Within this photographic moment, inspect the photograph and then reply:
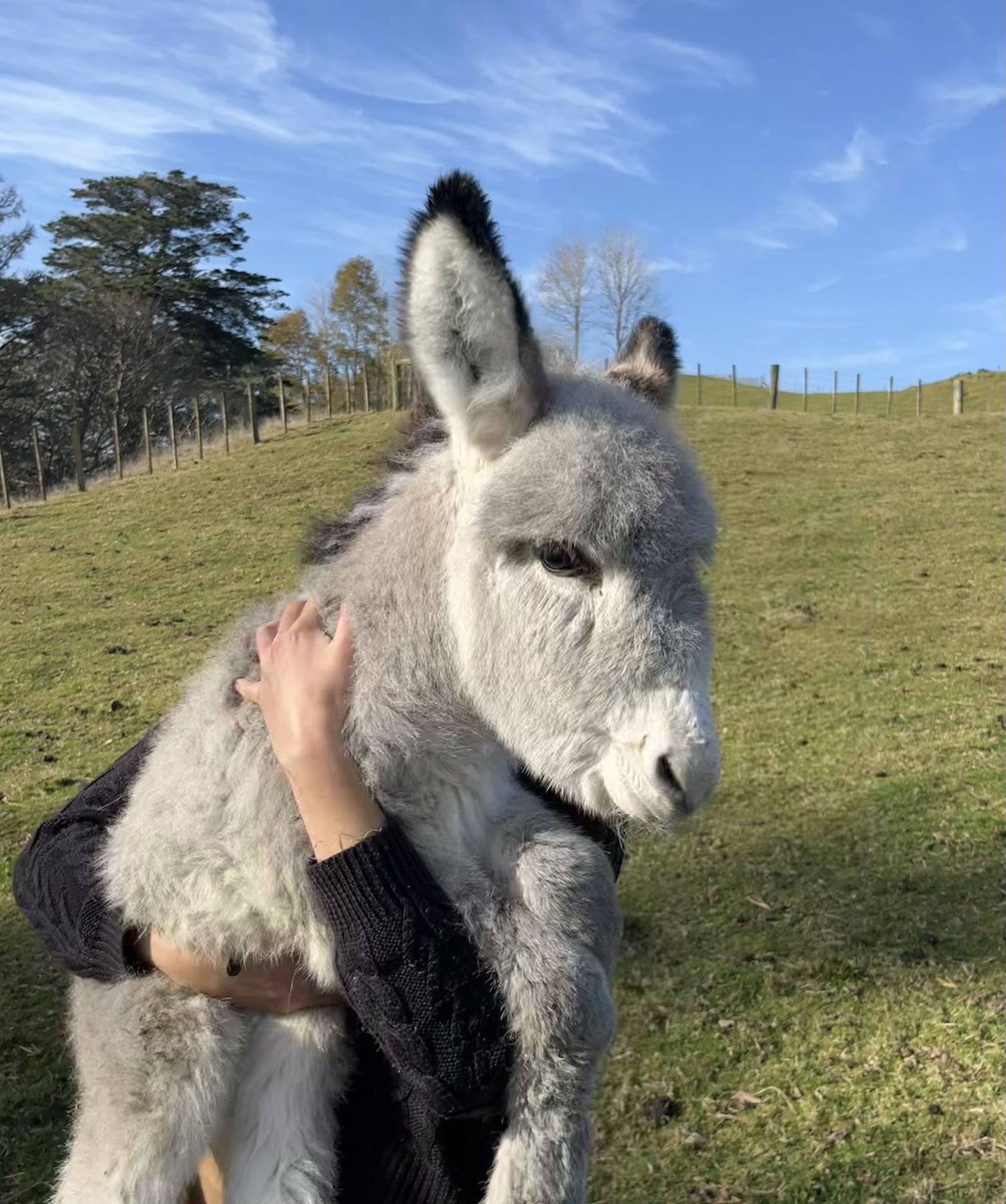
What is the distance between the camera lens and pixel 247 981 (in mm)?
1798

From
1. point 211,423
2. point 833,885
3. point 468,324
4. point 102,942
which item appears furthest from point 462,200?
point 211,423

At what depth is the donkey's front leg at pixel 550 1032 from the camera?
160cm

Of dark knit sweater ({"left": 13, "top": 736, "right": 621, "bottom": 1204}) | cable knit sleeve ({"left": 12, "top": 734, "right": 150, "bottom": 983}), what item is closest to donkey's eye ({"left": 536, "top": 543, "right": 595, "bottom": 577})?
dark knit sweater ({"left": 13, "top": 736, "right": 621, "bottom": 1204})

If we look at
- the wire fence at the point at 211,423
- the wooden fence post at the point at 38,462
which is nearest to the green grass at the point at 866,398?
the wire fence at the point at 211,423

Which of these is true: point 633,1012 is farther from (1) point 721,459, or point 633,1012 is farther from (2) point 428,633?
(1) point 721,459

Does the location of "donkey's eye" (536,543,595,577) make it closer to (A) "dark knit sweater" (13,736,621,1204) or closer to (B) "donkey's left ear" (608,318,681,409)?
(A) "dark knit sweater" (13,736,621,1204)

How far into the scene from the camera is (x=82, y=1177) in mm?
1788

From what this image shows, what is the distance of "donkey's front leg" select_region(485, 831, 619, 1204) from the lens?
160 cm

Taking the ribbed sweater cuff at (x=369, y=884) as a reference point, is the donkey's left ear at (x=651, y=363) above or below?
above

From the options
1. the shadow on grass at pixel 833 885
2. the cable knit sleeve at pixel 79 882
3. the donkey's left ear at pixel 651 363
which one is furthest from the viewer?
the shadow on grass at pixel 833 885

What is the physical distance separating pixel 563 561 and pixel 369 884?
0.70m

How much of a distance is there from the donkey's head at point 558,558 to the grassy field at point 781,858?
58 centimetres

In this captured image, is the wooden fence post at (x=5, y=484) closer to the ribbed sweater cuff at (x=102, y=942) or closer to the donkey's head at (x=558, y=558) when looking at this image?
the ribbed sweater cuff at (x=102, y=942)

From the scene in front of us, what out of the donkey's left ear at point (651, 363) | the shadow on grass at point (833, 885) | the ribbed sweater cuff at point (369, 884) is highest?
the donkey's left ear at point (651, 363)
